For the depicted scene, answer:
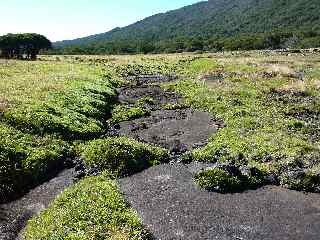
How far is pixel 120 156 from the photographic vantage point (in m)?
35.6

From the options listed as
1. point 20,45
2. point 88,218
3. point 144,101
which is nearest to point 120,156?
point 88,218

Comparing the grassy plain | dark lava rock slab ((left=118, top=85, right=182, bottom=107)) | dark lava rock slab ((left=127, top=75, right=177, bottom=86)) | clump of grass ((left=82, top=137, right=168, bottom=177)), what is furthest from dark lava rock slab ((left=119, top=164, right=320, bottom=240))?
dark lava rock slab ((left=127, top=75, right=177, bottom=86))

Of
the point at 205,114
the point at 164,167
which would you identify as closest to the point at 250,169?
the point at 164,167

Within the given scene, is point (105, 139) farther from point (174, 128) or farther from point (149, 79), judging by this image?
point (149, 79)

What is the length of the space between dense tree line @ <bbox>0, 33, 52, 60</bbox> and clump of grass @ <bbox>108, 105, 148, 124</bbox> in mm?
82075

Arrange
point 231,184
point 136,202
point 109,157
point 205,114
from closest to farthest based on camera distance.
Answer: point 136,202, point 231,184, point 109,157, point 205,114

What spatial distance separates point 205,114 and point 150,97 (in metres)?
15.8

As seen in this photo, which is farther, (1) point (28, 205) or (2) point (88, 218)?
(1) point (28, 205)

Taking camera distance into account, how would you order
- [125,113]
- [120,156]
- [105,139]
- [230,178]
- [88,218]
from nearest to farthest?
1. [88,218]
2. [230,178]
3. [120,156]
4. [105,139]
5. [125,113]

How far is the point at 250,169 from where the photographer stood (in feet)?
110

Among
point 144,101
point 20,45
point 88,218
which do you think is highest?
point 88,218

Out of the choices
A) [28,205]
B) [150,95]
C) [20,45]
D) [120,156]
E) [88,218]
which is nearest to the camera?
[88,218]

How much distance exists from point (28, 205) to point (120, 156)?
7752mm

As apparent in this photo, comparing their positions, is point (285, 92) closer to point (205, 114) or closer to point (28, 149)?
point (205, 114)
